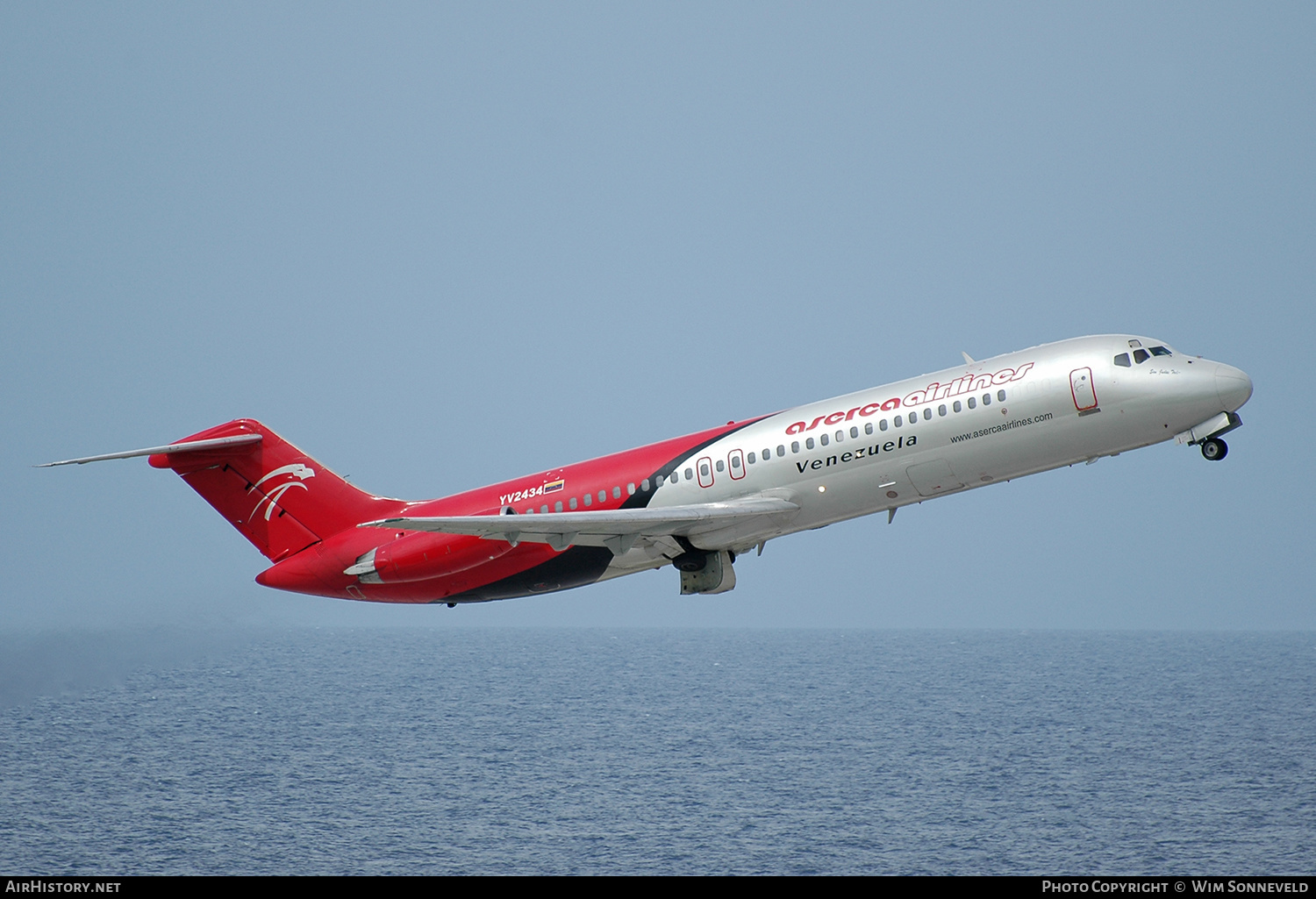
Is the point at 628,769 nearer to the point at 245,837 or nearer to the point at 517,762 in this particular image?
the point at 517,762

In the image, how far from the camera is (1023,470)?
32281 mm

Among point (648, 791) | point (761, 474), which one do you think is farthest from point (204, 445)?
point (648, 791)

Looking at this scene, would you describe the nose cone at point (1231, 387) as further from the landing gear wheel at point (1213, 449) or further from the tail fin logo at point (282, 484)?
the tail fin logo at point (282, 484)

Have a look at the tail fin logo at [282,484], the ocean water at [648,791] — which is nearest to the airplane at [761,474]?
the tail fin logo at [282,484]

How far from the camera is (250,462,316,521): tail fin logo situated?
40.2 m

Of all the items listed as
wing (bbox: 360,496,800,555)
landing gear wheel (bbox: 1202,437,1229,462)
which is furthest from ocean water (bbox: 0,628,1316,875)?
landing gear wheel (bbox: 1202,437,1229,462)

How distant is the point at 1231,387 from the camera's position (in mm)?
30688

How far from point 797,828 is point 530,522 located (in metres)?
79.8

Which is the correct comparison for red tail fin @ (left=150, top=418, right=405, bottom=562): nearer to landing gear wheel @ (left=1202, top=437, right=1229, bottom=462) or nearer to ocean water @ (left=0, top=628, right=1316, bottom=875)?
landing gear wheel @ (left=1202, top=437, right=1229, bottom=462)

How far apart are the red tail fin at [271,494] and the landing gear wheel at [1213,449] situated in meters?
25.1

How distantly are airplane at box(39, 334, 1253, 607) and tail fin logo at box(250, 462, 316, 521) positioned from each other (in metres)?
1.50

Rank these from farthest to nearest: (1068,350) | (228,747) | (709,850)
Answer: (228,747) → (709,850) → (1068,350)

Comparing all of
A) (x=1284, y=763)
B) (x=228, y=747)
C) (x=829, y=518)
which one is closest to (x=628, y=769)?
(x=228, y=747)

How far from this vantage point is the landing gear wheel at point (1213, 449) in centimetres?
3124
